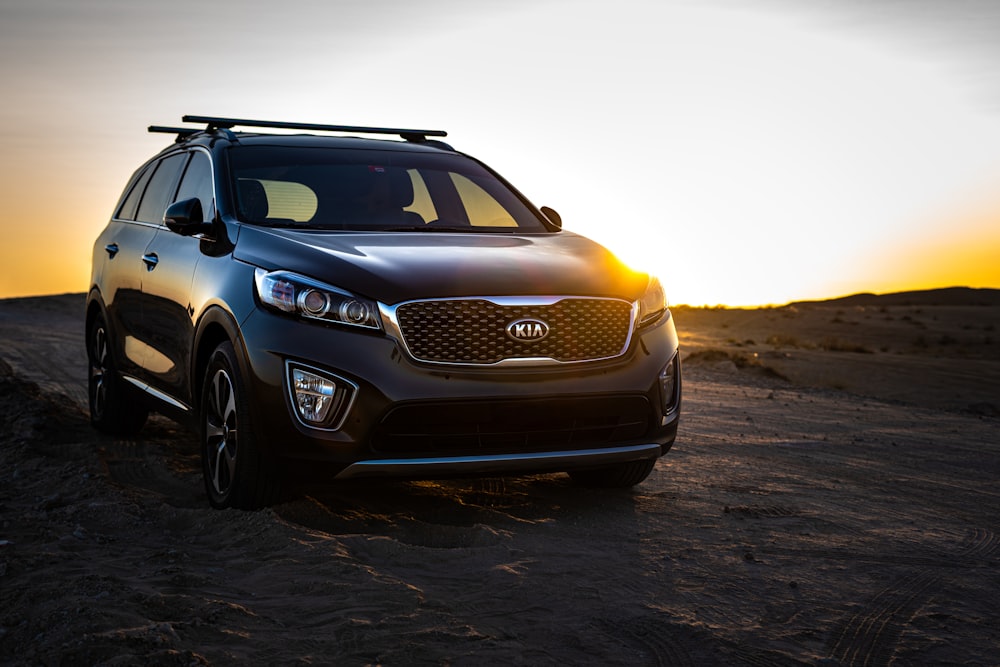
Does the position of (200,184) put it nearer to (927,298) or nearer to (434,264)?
(434,264)

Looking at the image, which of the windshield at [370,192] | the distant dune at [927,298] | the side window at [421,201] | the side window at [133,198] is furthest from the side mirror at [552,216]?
the distant dune at [927,298]

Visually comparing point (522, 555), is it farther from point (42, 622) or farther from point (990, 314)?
point (990, 314)

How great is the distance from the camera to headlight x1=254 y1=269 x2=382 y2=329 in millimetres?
4844

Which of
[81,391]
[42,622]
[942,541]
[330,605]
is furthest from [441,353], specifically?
[81,391]

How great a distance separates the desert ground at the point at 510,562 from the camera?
3.57 metres

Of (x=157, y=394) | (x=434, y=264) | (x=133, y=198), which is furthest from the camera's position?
(x=133, y=198)

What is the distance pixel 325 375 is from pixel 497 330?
0.81 m

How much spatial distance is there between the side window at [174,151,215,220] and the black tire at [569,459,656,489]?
2567 millimetres

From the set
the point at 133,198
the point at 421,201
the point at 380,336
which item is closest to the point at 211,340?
the point at 380,336

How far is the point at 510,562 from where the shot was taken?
4.48 m

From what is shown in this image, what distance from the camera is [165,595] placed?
3.84 metres

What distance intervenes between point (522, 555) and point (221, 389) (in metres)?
1.79

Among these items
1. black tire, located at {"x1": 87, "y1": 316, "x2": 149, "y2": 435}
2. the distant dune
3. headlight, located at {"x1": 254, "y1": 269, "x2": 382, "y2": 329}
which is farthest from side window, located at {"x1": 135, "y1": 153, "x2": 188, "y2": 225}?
the distant dune

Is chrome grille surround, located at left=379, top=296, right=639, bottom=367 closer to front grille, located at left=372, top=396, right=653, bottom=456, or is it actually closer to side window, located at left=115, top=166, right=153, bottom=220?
front grille, located at left=372, top=396, right=653, bottom=456
